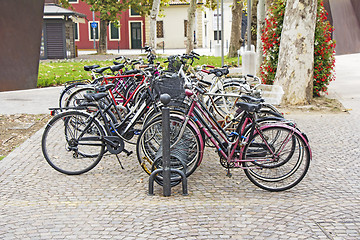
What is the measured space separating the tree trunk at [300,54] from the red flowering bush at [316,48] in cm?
78

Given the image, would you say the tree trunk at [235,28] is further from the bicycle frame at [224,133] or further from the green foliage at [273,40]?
the bicycle frame at [224,133]

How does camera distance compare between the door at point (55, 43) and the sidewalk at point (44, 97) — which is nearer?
the sidewalk at point (44, 97)

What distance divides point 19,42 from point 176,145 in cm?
960

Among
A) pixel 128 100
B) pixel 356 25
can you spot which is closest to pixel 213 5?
pixel 356 25

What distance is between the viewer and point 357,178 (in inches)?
238

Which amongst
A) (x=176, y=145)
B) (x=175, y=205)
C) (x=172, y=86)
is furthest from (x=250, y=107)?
(x=175, y=205)

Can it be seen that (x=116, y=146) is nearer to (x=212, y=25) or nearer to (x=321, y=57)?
(x=321, y=57)

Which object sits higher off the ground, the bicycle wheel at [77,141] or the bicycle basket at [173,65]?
the bicycle basket at [173,65]

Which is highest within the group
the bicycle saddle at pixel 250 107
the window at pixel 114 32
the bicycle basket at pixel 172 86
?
the window at pixel 114 32

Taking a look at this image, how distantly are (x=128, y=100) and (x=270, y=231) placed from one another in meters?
4.01

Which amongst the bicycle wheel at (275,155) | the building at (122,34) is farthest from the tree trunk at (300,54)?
the building at (122,34)

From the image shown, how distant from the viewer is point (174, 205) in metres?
5.15

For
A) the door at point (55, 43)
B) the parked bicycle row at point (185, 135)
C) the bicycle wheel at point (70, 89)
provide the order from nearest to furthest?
1. the parked bicycle row at point (185, 135)
2. the bicycle wheel at point (70, 89)
3. the door at point (55, 43)

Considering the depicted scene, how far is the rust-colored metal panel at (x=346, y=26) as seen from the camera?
2698 centimetres
